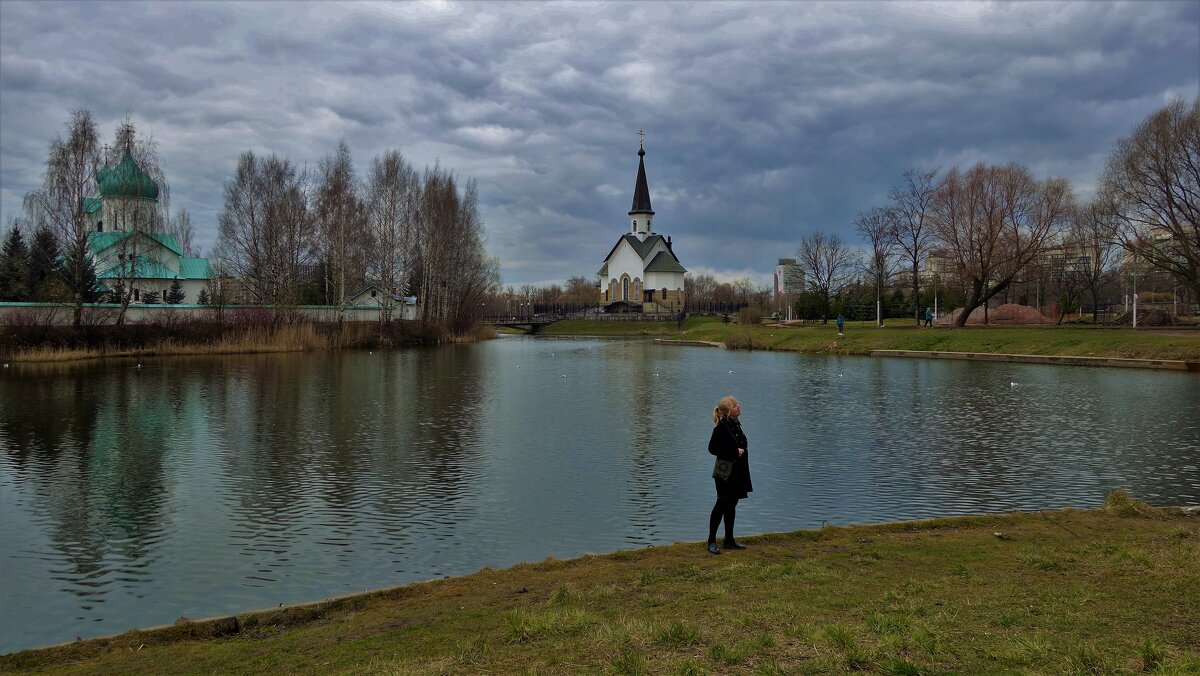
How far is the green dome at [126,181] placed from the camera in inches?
1690

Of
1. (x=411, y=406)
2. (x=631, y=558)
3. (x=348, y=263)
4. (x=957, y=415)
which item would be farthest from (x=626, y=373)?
(x=348, y=263)

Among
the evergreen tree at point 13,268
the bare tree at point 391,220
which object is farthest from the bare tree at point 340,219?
the evergreen tree at point 13,268

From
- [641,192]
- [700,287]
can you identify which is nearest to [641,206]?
[641,192]

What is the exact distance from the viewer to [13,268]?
5266cm

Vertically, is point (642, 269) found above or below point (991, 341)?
above

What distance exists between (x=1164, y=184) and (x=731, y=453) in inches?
1685

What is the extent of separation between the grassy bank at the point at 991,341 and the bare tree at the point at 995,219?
431cm

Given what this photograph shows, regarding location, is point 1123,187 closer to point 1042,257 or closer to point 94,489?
point 1042,257

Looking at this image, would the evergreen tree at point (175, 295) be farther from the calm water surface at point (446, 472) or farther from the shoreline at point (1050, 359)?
the shoreline at point (1050, 359)

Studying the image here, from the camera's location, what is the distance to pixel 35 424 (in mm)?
19531

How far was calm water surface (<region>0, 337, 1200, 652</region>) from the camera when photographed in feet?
30.4

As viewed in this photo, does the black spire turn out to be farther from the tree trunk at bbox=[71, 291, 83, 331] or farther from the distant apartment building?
the tree trunk at bbox=[71, 291, 83, 331]

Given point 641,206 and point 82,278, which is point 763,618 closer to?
point 82,278

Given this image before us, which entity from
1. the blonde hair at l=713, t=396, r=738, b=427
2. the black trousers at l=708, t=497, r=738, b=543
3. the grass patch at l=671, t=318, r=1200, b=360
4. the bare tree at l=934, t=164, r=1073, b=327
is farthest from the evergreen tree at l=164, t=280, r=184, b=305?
the black trousers at l=708, t=497, r=738, b=543
